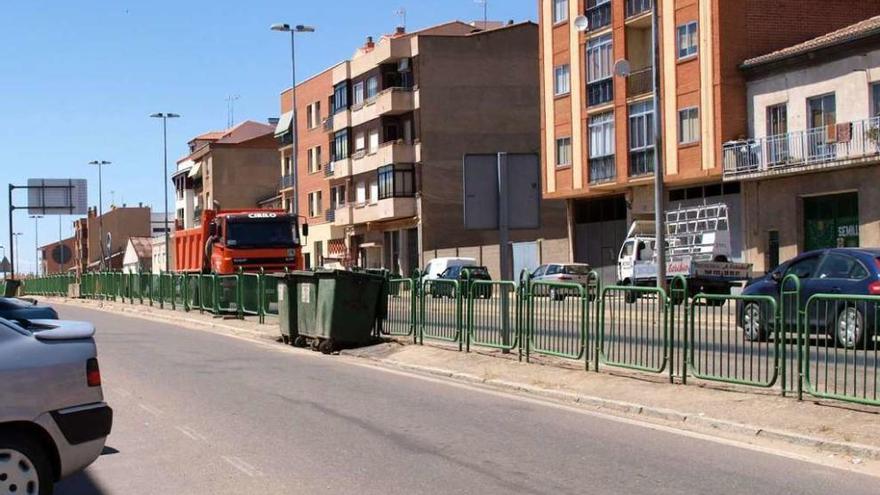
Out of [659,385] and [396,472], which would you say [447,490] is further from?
[659,385]

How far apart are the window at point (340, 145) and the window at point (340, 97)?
5.15ft

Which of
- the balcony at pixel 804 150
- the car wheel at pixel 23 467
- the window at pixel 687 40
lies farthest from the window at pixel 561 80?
the car wheel at pixel 23 467

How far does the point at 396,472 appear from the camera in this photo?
8.38m

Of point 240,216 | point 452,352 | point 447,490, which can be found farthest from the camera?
point 240,216

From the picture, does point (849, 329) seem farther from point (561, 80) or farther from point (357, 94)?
point (357, 94)

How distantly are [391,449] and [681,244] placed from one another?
1168 inches

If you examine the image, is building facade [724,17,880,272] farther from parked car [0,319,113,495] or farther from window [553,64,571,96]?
parked car [0,319,113,495]

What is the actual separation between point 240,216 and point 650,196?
17.9 metres

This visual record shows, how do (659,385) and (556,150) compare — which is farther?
(556,150)

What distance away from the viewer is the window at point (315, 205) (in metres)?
73.8

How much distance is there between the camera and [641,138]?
41.8 m

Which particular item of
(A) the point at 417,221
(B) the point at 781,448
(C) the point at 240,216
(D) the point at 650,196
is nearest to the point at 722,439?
(B) the point at 781,448

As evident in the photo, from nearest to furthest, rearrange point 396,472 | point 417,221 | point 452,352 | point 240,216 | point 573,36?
point 396,472, point 452,352, point 240,216, point 573,36, point 417,221

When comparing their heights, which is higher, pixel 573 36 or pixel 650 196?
pixel 573 36
